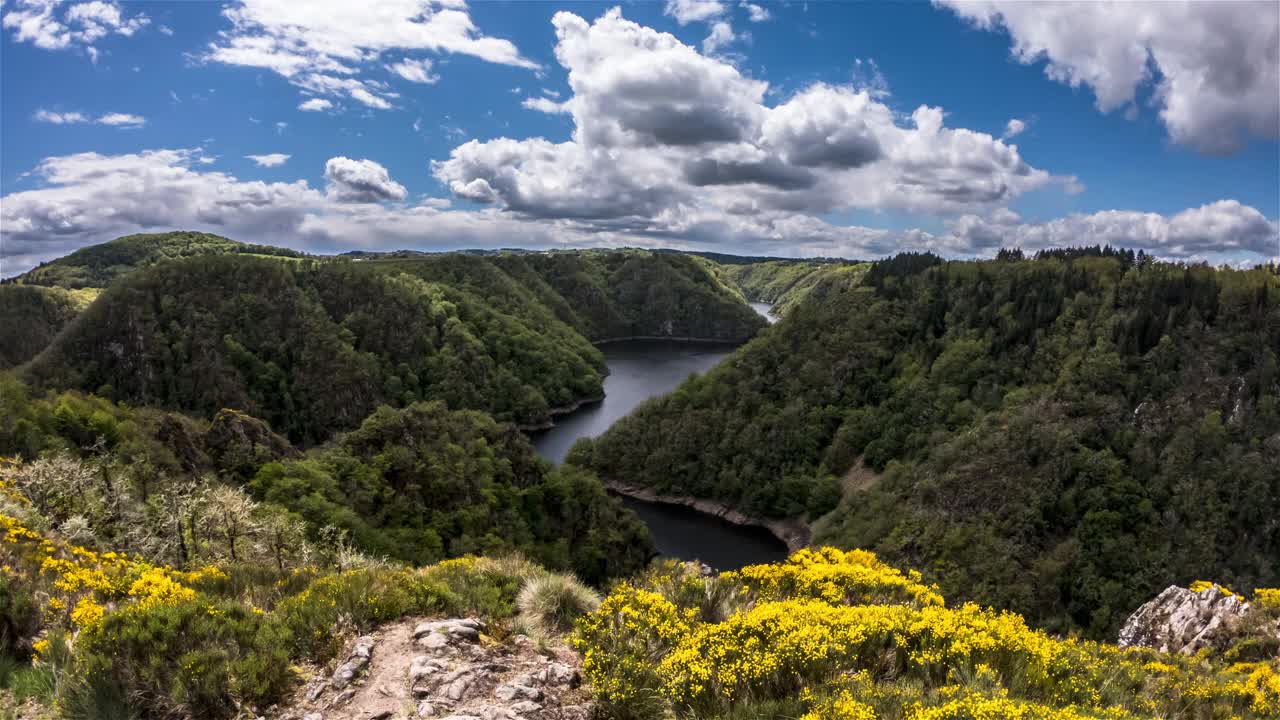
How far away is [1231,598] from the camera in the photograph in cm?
1803

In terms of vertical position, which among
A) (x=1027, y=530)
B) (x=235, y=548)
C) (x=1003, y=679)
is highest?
(x=1003, y=679)

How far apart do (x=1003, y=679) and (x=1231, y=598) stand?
49.6 ft

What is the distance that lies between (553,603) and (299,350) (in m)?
137

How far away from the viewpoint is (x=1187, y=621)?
18.4m

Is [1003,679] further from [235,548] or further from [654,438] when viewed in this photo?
[654,438]

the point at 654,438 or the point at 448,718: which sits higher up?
the point at 448,718

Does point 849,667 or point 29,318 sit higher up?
point 849,667

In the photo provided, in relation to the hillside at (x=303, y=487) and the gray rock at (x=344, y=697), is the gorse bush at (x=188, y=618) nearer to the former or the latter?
the gray rock at (x=344, y=697)

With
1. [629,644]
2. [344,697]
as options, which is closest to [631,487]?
[629,644]

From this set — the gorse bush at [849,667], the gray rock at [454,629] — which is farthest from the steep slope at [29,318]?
the gorse bush at [849,667]

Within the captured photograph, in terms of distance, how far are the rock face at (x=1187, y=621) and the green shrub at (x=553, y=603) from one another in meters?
16.1

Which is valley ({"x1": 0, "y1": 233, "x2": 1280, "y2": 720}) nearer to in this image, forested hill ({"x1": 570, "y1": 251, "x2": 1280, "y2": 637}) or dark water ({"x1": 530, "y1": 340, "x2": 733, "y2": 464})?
forested hill ({"x1": 570, "y1": 251, "x2": 1280, "y2": 637})

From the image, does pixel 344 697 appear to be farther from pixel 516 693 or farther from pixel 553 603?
pixel 553 603

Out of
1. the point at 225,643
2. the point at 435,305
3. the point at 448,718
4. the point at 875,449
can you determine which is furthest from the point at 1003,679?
the point at 435,305
